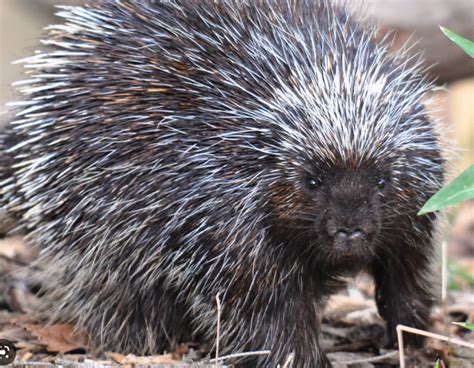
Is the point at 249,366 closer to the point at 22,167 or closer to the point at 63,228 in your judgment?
the point at 63,228

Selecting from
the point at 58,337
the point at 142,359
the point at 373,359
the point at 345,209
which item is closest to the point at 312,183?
the point at 345,209

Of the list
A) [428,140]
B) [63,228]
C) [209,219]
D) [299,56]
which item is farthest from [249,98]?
[63,228]

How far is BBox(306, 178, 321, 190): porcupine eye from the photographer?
4.93 metres

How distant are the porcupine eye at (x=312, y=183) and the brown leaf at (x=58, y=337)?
2.07 m

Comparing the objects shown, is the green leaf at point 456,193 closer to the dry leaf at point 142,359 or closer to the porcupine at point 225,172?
the porcupine at point 225,172

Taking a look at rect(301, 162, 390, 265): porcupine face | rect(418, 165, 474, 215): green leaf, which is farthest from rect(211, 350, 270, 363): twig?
→ rect(418, 165, 474, 215): green leaf

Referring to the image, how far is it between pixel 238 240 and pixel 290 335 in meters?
0.63

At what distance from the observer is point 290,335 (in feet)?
17.3

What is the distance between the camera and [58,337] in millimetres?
6137

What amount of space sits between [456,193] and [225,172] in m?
1.46

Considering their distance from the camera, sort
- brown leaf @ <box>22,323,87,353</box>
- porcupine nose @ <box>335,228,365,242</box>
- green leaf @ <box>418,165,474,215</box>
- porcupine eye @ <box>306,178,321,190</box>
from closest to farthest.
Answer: green leaf @ <box>418,165,474,215</box>
porcupine nose @ <box>335,228,365,242</box>
porcupine eye @ <box>306,178,321,190</box>
brown leaf @ <box>22,323,87,353</box>

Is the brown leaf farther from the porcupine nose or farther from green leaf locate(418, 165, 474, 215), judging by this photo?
green leaf locate(418, 165, 474, 215)

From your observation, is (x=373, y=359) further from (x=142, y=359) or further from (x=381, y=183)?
(x=142, y=359)

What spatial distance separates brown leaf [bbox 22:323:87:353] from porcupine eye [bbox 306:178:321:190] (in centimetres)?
207
